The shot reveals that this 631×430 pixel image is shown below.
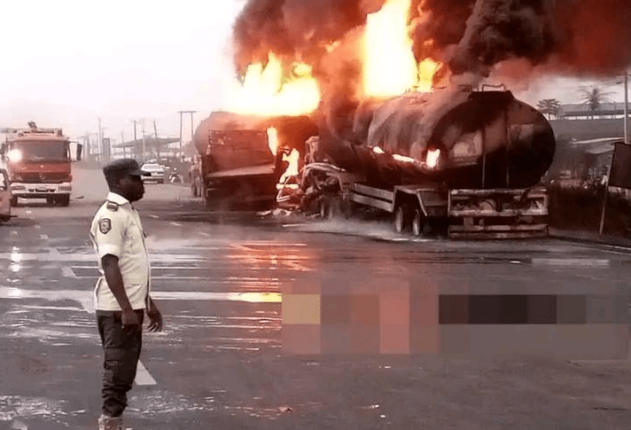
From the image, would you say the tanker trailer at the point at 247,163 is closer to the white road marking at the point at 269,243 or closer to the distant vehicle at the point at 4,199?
the distant vehicle at the point at 4,199

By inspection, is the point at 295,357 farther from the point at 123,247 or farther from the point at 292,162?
the point at 292,162

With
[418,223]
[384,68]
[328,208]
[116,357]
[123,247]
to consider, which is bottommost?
[418,223]

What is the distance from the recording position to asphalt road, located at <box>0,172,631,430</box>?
7.41 m

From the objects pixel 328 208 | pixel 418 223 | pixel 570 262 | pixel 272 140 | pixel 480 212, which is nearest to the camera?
pixel 570 262

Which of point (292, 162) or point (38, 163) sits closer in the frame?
point (292, 162)

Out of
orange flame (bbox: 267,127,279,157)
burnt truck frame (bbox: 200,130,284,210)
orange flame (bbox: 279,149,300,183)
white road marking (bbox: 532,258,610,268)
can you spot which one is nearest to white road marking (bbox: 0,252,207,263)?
white road marking (bbox: 532,258,610,268)

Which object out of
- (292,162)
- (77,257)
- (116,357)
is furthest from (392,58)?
(116,357)

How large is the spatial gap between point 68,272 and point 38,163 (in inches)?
1157

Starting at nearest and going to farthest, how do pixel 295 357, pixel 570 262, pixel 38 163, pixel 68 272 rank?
pixel 295 357 → pixel 68 272 → pixel 570 262 → pixel 38 163

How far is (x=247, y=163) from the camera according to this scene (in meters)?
40.3

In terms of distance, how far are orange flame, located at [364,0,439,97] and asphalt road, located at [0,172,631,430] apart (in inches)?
503

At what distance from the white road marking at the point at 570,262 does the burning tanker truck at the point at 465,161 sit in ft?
17.4

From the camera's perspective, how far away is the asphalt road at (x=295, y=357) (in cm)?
741

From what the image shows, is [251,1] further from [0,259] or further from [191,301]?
[191,301]
